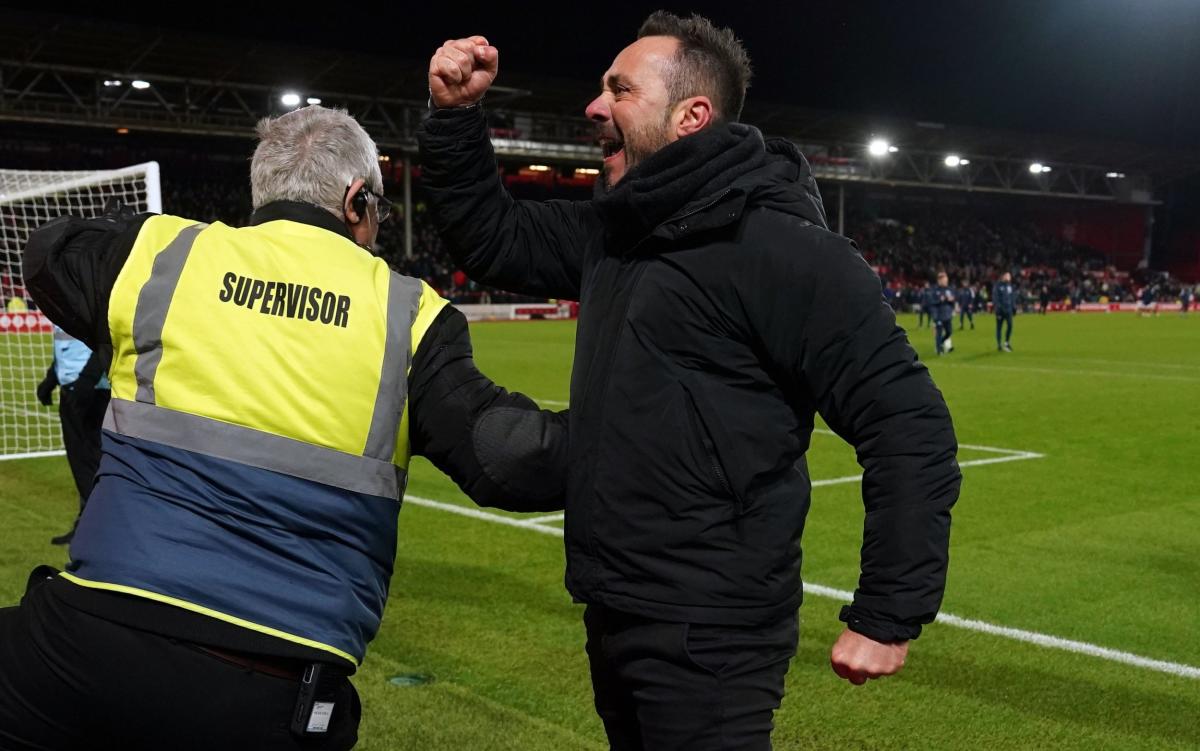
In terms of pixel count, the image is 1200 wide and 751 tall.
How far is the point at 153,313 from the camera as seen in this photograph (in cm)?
221

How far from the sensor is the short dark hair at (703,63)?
252 cm

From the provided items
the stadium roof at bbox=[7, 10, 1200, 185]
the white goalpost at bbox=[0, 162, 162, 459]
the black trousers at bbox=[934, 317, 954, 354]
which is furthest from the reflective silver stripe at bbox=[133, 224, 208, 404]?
the stadium roof at bbox=[7, 10, 1200, 185]

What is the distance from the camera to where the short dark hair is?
2.52 m

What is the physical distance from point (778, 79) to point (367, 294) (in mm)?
47264

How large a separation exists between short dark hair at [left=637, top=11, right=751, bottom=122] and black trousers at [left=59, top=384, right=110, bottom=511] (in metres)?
5.75

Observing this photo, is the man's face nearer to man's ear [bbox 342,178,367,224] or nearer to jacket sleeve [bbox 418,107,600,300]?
jacket sleeve [bbox 418,107,600,300]

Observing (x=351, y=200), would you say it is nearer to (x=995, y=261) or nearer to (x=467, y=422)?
(x=467, y=422)

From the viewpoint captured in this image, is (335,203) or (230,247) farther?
(335,203)

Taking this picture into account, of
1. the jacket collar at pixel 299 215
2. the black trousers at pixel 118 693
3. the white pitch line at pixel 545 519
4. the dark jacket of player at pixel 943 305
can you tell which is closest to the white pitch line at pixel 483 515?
the white pitch line at pixel 545 519

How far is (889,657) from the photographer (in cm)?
236

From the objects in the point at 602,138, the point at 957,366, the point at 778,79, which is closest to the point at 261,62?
the point at 778,79

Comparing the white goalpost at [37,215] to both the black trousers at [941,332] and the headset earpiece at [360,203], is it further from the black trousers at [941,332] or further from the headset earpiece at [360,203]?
the black trousers at [941,332]

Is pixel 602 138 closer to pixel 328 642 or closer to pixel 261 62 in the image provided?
pixel 328 642

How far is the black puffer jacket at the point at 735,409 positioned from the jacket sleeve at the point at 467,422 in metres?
0.18
